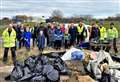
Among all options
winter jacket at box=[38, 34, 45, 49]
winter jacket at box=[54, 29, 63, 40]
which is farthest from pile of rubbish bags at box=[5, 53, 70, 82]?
winter jacket at box=[54, 29, 63, 40]

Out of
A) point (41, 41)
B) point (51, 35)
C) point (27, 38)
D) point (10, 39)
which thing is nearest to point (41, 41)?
point (41, 41)

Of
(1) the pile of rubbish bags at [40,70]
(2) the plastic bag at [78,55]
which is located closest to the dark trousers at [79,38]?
(2) the plastic bag at [78,55]

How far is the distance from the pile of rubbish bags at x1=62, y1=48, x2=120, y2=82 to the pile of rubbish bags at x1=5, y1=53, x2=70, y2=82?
829mm

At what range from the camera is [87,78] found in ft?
44.5

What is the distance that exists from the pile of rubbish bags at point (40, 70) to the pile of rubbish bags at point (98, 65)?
83cm

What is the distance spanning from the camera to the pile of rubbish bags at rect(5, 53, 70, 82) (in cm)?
1424

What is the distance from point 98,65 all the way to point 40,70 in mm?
1925

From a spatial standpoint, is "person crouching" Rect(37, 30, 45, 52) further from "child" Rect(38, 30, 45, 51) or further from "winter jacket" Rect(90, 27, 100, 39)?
"winter jacket" Rect(90, 27, 100, 39)

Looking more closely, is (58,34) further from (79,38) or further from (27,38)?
(27,38)

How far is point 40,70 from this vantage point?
48.1 ft

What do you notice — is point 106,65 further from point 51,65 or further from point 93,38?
point 93,38

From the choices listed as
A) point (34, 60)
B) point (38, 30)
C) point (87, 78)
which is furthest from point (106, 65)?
point (38, 30)

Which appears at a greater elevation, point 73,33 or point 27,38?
point 73,33

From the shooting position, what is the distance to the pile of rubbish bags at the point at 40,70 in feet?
46.7
